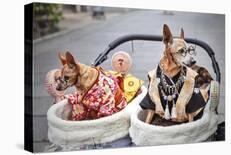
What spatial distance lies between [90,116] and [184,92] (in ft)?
3.97

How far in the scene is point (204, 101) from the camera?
21.3 feet

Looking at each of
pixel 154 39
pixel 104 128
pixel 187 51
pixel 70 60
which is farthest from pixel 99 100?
pixel 187 51

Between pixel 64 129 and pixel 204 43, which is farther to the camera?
pixel 204 43

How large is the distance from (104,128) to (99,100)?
12.0 inches

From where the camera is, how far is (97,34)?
19.5 feet

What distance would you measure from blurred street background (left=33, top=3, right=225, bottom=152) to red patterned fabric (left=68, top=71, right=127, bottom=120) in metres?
0.21

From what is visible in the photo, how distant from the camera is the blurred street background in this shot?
558 centimetres

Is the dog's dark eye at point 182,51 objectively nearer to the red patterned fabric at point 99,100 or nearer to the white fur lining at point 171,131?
the white fur lining at point 171,131

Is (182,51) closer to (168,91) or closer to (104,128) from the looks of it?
(168,91)

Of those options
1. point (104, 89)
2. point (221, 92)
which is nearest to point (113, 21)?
point (104, 89)

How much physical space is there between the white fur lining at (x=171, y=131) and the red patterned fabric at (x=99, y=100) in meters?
0.28

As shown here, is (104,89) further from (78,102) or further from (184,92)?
(184,92)

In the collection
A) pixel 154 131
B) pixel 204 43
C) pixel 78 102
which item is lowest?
pixel 154 131

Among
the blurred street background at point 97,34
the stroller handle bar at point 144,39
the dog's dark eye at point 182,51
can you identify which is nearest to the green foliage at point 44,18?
the blurred street background at point 97,34
